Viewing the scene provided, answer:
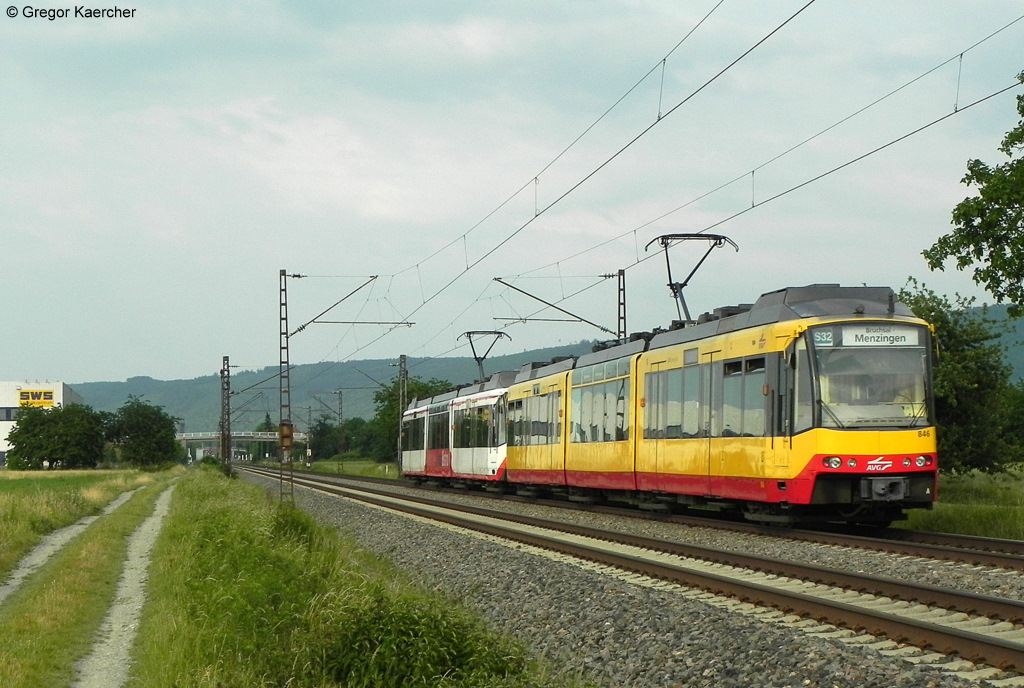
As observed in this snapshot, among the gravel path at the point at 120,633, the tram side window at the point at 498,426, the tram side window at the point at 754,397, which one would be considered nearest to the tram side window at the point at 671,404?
the tram side window at the point at 754,397

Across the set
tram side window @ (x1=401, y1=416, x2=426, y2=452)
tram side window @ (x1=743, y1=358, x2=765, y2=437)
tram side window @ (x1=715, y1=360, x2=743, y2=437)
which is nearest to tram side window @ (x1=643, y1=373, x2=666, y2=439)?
tram side window @ (x1=715, y1=360, x2=743, y2=437)

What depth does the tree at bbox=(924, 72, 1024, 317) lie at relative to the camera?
24.0m

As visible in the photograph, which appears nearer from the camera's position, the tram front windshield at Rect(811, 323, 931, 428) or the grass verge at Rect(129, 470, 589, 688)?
the grass verge at Rect(129, 470, 589, 688)

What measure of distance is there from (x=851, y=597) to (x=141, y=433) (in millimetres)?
117020

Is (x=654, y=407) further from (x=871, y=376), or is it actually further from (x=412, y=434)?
(x=412, y=434)

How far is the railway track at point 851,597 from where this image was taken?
28.3 feet

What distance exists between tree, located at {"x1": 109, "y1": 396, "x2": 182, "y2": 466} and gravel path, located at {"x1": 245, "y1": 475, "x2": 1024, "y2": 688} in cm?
11067

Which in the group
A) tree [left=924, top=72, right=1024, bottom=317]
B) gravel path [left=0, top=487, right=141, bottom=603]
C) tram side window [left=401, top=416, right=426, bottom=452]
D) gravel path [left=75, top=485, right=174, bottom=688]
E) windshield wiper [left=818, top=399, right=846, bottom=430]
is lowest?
gravel path [left=0, top=487, right=141, bottom=603]

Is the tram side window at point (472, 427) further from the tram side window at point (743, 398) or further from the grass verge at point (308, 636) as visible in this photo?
the grass verge at point (308, 636)

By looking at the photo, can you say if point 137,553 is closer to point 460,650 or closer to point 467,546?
point 467,546

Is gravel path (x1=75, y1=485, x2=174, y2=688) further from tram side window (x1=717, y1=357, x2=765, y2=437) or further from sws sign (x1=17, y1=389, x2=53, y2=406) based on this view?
sws sign (x1=17, y1=389, x2=53, y2=406)

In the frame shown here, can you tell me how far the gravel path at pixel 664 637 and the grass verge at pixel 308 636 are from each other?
67 centimetres

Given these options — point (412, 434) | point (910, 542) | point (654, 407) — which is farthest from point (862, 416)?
point (412, 434)

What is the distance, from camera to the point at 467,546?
62.9 feet
